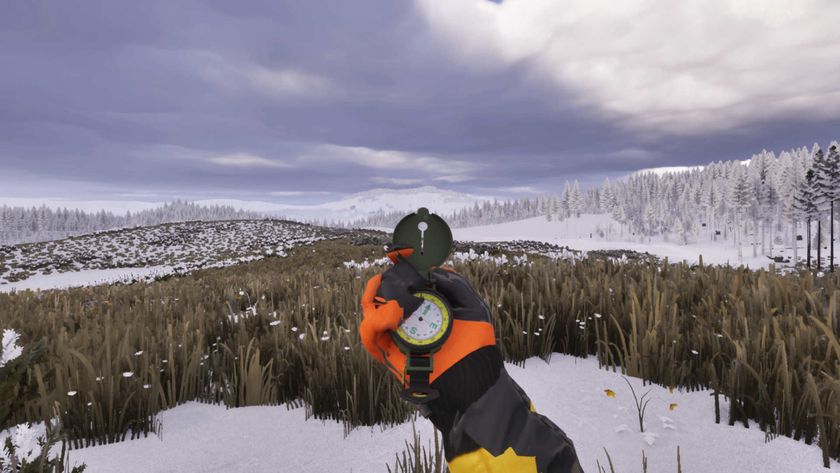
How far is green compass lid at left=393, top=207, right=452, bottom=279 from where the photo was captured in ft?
3.66

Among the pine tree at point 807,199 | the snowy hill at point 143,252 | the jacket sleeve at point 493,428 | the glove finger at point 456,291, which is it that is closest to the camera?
the jacket sleeve at point 493,428

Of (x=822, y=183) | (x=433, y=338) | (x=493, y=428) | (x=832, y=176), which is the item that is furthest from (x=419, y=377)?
(x=822, y=183)

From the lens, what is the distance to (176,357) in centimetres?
299

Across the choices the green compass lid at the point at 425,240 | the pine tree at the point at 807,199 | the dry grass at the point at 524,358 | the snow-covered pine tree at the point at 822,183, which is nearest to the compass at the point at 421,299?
the green compass lid at the point at 425,240

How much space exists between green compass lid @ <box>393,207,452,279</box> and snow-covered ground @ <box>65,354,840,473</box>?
1305 mm

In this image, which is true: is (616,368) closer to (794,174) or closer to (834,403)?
(834,403)

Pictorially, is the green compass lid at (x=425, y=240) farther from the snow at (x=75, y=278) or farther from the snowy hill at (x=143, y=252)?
the snow at (x=75, y=278)

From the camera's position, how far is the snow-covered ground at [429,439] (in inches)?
75.8

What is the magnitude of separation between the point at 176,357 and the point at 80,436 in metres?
0.85

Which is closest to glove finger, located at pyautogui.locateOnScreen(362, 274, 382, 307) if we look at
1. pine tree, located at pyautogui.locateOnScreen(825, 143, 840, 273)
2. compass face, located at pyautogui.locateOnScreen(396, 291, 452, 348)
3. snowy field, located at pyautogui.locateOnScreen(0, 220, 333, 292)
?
compass face, located at pyautogui.locateOnScreen(396, 291, 452, 348)

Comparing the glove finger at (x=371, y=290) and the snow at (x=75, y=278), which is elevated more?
the glove finger at (x=371, y=290)

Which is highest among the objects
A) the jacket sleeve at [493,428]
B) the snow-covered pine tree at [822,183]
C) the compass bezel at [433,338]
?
the snow-covered pine tree at [822,183]

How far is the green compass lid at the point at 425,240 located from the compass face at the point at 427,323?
0.27 ft

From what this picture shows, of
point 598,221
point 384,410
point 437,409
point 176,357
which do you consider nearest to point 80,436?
point 176,357
